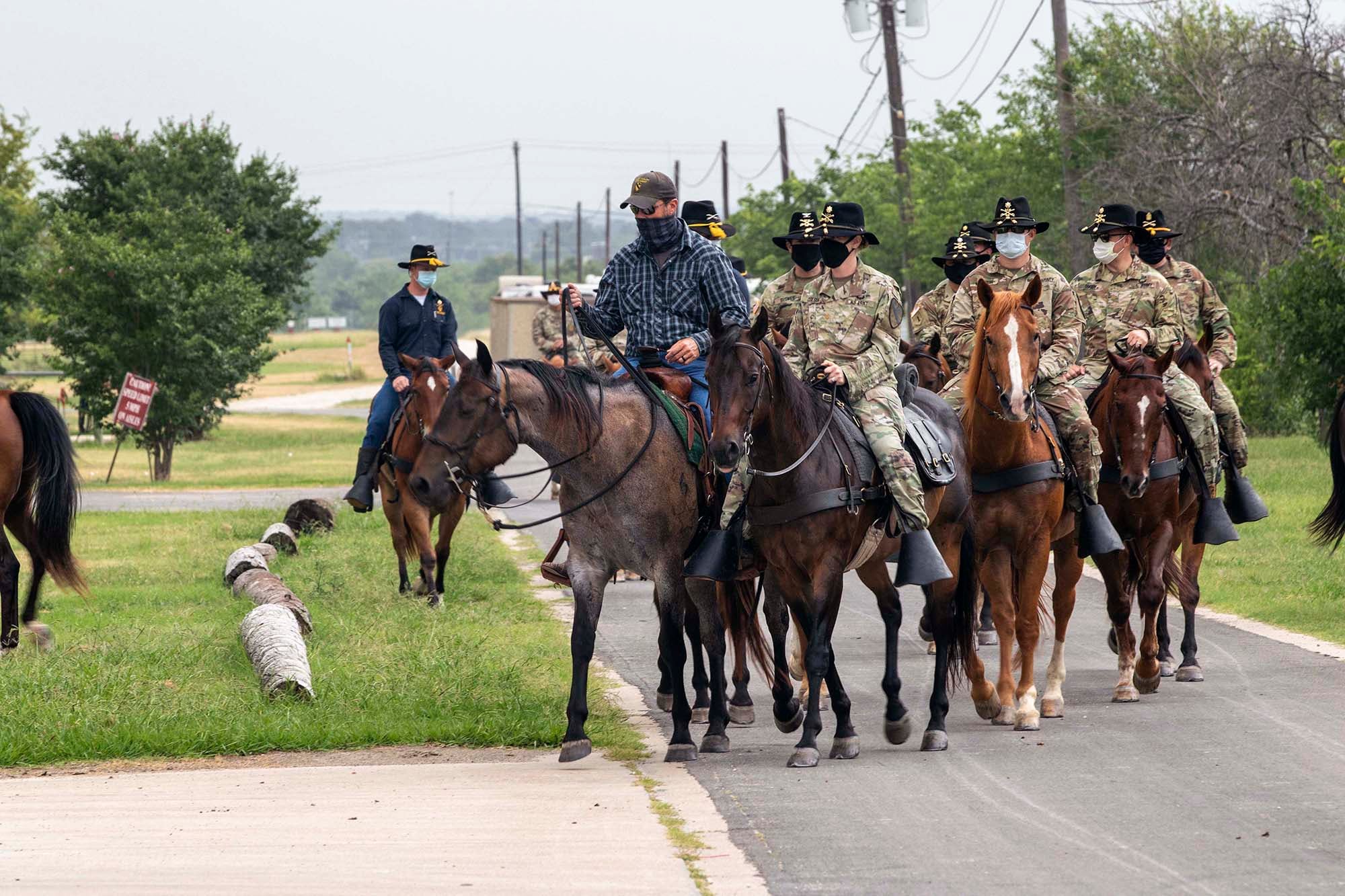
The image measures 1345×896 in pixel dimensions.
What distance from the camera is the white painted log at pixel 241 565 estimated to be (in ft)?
50.1

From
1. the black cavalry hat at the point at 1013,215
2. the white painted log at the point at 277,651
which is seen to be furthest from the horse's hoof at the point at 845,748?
the black cavalry hat at the point at 1013,215

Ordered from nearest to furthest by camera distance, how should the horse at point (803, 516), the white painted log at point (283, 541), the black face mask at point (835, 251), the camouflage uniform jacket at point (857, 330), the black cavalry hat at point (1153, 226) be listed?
1. the horse at point (803, 516)
2. the camouflage uniform jacket at point (857, 330)
3. the black face mask at point (835, 251)
4. the black cavalry hat at point (1153, 226)
5. the white painted log at point (283, 541)

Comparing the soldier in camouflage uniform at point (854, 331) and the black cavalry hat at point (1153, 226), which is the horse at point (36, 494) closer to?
the soldier in camouflage uniform at point (854, 331)

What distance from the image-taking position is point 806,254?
9961 millimetres

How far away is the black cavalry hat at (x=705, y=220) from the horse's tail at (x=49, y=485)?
4.78m

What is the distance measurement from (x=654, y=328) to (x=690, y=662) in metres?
3.22

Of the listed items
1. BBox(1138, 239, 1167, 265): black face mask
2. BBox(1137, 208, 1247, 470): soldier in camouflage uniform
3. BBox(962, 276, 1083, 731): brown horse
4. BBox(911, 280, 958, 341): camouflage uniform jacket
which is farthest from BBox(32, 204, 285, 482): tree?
BBox(962, 276, 1083, 731): brown horse

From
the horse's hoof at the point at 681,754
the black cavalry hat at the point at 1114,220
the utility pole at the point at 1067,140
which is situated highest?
the utility pole at the point at 1067,140

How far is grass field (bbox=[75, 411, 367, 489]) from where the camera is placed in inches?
1259

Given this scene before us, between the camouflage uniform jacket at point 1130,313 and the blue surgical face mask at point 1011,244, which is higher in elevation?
the blue surgical face mask at point 1011,244

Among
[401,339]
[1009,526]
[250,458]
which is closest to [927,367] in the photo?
[1009,526]

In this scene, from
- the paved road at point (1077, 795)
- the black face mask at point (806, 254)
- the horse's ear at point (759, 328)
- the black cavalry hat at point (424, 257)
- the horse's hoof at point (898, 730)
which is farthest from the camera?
the black cavalry hat at point (424, 257)

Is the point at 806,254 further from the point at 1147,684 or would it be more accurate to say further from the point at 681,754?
the point at 1147,684

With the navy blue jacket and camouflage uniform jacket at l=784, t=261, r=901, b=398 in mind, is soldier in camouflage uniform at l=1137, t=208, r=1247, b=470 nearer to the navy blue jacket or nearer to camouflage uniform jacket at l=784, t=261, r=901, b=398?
camouflage uniform jacket at l=784, t=261, r=901, b=398
